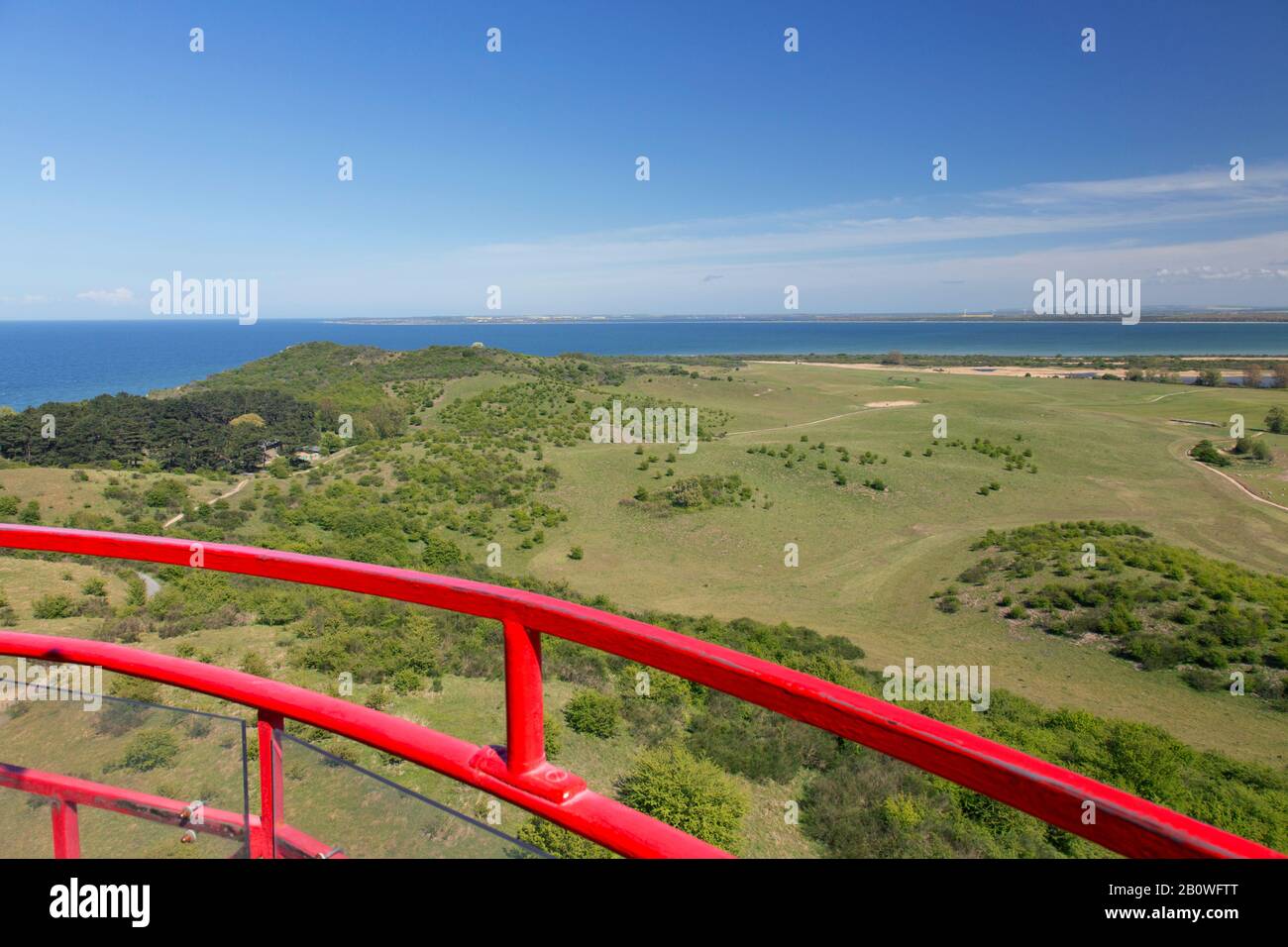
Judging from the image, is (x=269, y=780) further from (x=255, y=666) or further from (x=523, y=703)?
(x=255, y=666)

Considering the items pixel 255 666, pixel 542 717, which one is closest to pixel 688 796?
pixel 255 666

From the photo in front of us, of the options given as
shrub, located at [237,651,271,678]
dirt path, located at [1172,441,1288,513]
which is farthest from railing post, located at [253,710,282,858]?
dirt path, located at [1172,441,1288,513]

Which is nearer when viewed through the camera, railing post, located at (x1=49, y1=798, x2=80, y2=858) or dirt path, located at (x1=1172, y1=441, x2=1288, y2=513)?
railing post, located at (x1=49, y1=798, x2=80, y2=858)

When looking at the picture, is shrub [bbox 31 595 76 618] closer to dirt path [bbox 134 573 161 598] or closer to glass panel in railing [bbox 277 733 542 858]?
dirt path [bbox 134 573 161 598]

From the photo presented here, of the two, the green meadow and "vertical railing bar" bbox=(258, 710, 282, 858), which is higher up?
"vertical railing bar" bbox=(258, 710, 282, 858)
